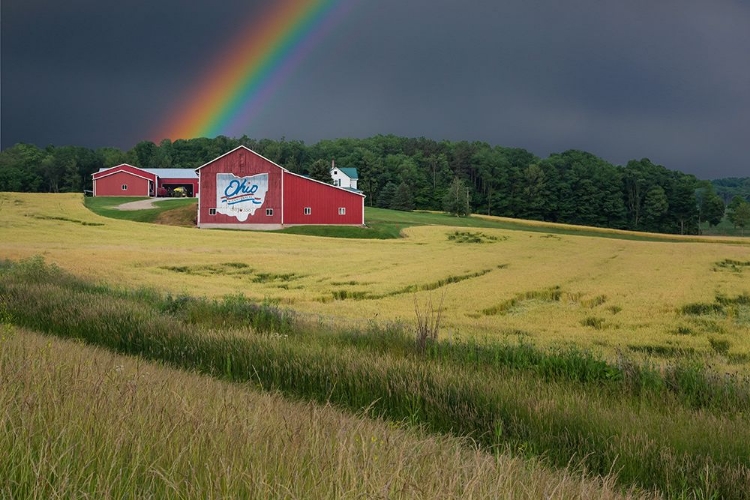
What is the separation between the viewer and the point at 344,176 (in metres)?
102

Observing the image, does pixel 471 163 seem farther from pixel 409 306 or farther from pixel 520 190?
pixel 409 306

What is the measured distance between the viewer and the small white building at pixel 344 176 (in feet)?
329

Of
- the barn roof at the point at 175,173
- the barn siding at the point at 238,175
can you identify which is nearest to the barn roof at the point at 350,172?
the barn roof at the point at 175,173

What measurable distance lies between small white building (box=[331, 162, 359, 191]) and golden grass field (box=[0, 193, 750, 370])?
4988 centimetres

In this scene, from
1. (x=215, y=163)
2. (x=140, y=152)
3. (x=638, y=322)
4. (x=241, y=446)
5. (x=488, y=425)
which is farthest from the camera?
(x=140, y=152)

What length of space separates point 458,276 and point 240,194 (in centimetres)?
3968

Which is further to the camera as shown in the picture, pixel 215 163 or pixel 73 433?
pixel 215 163

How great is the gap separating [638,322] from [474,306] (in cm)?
490

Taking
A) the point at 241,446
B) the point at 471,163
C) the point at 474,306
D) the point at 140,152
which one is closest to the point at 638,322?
the point at 474,306

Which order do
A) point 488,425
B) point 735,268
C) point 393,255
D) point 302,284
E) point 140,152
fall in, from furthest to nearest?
point 140,152
point 393,255
point 735,268
point 302,284
point 488,425

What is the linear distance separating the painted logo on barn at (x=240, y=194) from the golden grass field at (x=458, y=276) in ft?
38.9

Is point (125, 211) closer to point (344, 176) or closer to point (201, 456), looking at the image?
point (344, 176)

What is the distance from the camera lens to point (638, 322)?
17500 mm

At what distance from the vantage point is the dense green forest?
4200 inches
